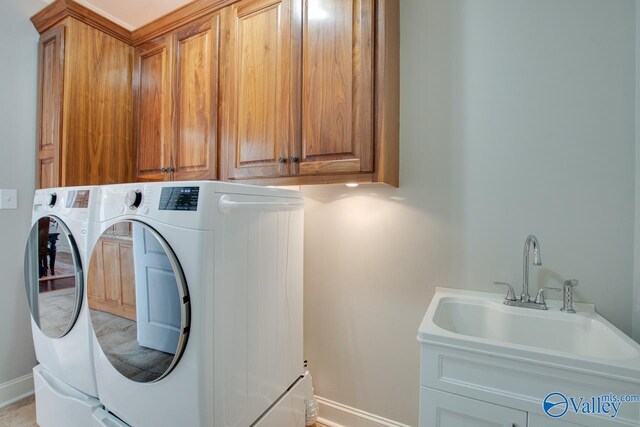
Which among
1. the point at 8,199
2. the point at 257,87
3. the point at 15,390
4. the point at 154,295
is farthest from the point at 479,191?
the point at 15,390

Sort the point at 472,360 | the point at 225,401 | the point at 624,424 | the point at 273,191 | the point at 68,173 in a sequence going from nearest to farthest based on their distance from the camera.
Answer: the point at 624,424, the point at 472,360, the point at 225,401, the point at 273,191, the point at 68,173

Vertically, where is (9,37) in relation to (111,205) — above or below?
above

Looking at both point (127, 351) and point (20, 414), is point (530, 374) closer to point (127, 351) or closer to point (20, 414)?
point (127, 351)

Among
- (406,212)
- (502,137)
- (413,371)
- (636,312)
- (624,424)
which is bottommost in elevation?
(413,371)

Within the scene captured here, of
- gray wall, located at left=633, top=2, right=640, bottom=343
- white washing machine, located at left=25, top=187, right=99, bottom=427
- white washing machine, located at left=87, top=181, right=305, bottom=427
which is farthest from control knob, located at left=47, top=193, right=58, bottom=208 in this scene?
gray wall, located at left=633, top=2, right=640, bottom=343

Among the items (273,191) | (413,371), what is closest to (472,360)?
(413,371)

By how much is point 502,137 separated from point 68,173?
250 centimetres

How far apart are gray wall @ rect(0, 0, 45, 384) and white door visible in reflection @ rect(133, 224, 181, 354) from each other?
5.35 feet

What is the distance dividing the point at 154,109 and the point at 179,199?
1.31 meters

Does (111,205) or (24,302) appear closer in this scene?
(111,205)

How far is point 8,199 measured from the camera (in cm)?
188

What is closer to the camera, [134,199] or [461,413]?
[461,413]

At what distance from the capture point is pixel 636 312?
1086 millimetres

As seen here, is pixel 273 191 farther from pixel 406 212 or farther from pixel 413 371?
pixel 413 371
